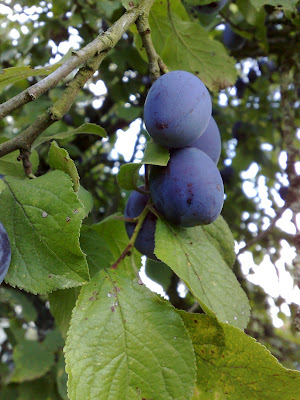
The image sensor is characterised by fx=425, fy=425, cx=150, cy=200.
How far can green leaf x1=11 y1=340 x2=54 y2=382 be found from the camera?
1.48 m

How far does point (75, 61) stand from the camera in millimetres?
562

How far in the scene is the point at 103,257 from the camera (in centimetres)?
76

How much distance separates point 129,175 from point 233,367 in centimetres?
34

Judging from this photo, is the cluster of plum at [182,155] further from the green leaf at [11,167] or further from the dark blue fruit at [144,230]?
the green leaf at [11,167]

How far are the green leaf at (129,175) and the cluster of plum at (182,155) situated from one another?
35 mm

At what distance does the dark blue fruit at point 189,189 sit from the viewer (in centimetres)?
66

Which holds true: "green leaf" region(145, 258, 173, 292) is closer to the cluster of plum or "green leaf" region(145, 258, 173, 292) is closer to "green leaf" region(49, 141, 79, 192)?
the cluster of plum

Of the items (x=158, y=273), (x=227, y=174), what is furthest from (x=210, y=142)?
(x=227, y=174)

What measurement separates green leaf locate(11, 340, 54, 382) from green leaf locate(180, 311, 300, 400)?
1054 millimetres

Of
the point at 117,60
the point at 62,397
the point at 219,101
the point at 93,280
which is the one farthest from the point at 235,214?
the point at 93,280

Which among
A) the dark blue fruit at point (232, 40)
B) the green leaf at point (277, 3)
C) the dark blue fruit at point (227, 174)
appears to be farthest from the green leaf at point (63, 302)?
the dark blue fruit at point (227, 174)

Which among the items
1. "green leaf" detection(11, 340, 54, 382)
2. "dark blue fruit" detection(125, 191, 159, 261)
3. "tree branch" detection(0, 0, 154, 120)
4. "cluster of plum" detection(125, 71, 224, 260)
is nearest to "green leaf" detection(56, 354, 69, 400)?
"green leaf" detection(11, 340, 54, 382)

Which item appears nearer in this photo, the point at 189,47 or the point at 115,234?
the point at 115,234

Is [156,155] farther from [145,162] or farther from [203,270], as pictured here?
[203,270]
